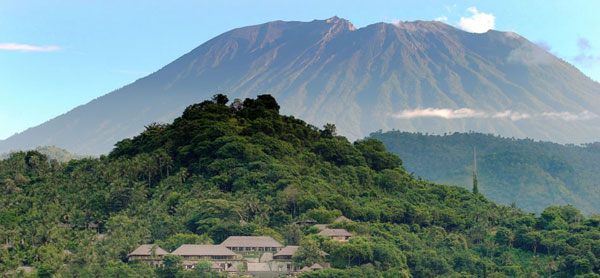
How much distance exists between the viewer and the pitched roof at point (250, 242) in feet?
239

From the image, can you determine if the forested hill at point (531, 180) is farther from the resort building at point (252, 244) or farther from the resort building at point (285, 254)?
the resort building at point (285, 254)

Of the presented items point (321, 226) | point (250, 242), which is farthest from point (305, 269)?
point (321, 226)

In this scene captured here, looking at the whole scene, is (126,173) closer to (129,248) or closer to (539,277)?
(129,248)

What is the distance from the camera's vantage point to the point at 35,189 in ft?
303

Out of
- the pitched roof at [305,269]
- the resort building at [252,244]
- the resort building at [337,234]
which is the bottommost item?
the pitched roof at [305,269]

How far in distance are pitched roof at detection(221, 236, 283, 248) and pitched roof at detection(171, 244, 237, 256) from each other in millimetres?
1620

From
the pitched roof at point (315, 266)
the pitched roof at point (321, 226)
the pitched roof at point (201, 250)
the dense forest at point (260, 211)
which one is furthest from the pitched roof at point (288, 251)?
the pitched roof at point (321, 226)

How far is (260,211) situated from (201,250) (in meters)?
11.9

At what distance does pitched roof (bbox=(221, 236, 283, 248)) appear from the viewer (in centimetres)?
7294

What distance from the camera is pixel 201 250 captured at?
7069 cm

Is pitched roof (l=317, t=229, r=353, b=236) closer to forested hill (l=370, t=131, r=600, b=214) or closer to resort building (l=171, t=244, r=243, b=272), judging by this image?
resort building (l=171, t=244, r=243, b=272)

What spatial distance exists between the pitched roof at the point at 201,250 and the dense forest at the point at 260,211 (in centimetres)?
231

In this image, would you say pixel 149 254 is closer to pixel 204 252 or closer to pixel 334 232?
pixel 204 252

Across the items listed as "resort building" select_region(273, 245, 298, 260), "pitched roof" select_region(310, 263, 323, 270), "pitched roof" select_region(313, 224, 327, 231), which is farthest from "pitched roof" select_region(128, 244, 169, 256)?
"pitched roof" select_region(313, 224, 327, 231)
